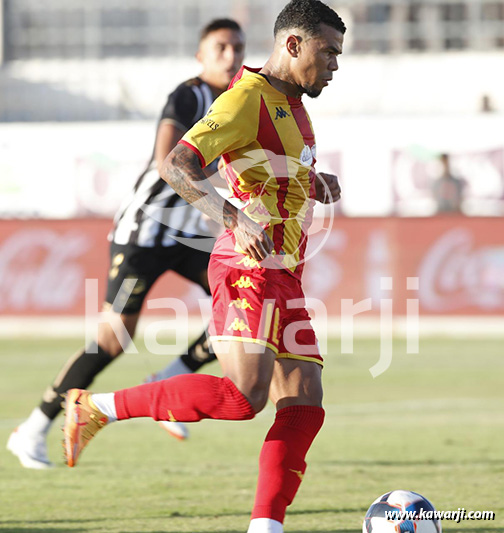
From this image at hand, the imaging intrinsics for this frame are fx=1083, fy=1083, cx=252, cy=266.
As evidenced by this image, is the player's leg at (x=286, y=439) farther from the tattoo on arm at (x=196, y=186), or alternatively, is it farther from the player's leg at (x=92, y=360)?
the player's leg at (x=92, y=360)

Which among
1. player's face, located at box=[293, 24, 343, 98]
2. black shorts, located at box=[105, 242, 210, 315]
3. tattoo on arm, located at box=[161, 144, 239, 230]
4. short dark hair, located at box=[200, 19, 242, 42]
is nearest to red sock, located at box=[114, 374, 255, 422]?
tattoo on arm, located at box=[161, 144, 239, 230]

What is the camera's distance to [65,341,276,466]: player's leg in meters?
4.36

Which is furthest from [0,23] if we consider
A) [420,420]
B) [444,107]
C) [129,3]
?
[420,420]

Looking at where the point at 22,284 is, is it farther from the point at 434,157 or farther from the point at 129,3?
the point at 129,3

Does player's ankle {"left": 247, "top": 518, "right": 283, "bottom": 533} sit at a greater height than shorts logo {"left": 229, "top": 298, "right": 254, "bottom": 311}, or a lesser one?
lesser

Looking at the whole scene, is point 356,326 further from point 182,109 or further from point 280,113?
point 280,113

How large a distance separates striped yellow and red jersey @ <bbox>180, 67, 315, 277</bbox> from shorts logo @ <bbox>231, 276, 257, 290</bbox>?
173mm

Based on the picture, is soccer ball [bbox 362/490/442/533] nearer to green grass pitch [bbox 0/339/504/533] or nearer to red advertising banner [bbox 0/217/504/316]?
green grass pitch [bbox 0/339/504/533]

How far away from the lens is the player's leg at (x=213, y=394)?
4359 mm

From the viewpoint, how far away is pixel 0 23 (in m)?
27.9

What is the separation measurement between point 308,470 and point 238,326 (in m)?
2.40

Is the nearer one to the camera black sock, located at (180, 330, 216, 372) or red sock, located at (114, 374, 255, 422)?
red sock, located at (114, 374, 255, 422)

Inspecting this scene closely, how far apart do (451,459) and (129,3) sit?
2325cm

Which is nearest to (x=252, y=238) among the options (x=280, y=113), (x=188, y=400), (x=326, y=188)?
(x=280, y=113)
